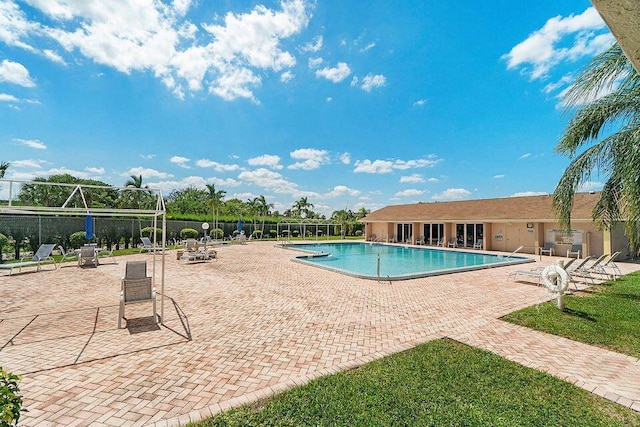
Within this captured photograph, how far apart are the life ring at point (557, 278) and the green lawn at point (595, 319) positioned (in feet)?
1.81

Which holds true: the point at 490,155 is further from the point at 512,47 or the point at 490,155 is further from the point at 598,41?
the point at 598,41

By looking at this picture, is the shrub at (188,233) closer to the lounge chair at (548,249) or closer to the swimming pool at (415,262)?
the swimming pool at (415,262)

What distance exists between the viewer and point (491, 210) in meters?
25.7

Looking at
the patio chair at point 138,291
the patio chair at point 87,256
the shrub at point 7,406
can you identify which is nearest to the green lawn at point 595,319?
the shrub at point 7,406

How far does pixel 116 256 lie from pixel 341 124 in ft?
63.1

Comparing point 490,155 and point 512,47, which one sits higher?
point 512,47

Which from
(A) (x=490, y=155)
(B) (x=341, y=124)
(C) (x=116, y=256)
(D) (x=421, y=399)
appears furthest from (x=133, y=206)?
(D) (x=421, y=399)

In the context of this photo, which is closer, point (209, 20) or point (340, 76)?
point (209, 20)

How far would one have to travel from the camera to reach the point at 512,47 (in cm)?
1420

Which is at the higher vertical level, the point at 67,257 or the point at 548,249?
the point at 67,257

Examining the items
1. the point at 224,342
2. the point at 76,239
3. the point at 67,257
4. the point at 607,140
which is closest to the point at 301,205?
the point at 76,239

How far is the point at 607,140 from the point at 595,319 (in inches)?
169

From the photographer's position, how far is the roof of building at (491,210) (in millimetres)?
20791

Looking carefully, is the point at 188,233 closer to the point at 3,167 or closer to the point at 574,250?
the point at 3,167
